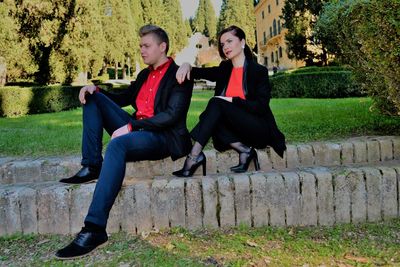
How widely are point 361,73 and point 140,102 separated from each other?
2.51 m

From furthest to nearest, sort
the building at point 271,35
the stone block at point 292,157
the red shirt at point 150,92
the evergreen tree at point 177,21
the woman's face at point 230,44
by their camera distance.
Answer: the evergreen tree at point 177,21 → the building at point 271,35 → the stone block at point 292,157 → the woman's face at point 230,44 → the red shirt at point 150,92

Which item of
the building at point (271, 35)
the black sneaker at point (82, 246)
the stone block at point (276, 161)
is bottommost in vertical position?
the black sneaker at point (82, 246)

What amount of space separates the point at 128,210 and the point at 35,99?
1296 centimetres

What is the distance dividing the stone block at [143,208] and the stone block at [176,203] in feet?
0.52

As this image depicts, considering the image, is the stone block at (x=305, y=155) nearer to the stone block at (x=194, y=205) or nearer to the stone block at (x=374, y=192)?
the stone block at (x=374, y=192)

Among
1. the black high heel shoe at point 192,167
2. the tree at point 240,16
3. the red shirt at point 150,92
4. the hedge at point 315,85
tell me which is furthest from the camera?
the tree at point 240,16

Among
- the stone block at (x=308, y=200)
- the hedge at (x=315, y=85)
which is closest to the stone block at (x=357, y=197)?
the stone block at (x=308, y=200)

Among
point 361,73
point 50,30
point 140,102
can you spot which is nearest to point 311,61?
point 50,30

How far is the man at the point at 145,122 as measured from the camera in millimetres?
3229

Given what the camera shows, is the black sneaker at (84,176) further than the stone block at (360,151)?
No

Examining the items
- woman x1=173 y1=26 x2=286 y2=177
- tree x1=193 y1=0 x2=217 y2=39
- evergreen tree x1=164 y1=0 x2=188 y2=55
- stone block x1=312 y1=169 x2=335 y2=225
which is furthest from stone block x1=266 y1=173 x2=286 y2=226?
tree x1=193 y1=0 x2=217 y2=39

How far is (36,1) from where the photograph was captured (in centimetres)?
1730

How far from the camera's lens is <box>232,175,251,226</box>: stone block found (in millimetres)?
3234

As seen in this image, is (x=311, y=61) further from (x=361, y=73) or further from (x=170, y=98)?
(x=170, y=98)
